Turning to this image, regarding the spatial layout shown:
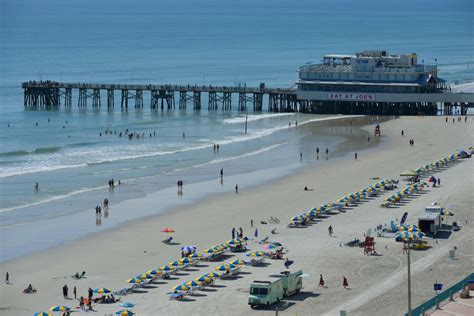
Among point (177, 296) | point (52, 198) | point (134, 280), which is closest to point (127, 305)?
point (177, 296)

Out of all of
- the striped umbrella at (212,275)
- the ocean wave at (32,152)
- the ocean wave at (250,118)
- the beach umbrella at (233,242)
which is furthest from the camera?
the ocean wave at (250,118)

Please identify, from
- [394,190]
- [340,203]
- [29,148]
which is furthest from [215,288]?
[29,148]

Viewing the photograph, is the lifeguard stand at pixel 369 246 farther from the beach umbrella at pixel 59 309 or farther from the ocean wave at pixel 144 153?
the ocean wave at pixel 144 153

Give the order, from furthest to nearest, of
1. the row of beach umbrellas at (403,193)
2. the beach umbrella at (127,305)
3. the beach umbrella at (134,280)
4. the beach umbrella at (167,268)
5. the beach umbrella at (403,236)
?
the row of beach umbrellas at (403,193)
the beach umbrella at (403,236)
the beach umbrella at (167,268)
the beach umbrella at (134,280)
the beach umbrella at (127,305)

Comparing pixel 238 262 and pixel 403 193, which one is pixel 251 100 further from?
pixel 238 262

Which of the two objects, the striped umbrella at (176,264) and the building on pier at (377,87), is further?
the building on pier at (377,87)

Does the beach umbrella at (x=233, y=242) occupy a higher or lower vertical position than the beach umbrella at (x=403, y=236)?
lower

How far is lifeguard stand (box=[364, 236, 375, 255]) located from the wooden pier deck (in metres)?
61.8

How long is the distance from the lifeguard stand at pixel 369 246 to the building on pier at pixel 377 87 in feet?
182

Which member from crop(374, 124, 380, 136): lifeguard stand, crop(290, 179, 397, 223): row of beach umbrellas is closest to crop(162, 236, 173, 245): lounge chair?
crop(290, 179, 397, 223): row of beach umbrellas

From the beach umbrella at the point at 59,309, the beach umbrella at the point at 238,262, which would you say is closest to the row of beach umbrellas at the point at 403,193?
the beach umbrella at the point at 238,262

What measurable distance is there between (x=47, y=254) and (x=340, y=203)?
15.4 metres

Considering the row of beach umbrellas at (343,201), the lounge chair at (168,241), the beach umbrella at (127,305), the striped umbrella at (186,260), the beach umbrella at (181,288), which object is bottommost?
the beach umbrella at (127,305)

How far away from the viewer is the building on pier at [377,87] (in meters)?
102
